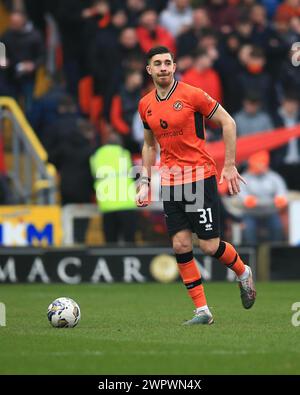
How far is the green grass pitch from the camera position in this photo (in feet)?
26.0

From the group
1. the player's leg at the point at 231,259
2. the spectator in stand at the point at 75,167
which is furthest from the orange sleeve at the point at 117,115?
the player's leg at the point at 231,259

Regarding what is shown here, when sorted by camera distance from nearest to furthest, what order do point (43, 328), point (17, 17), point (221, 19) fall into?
point (43, 328), point (17, 17), point (221, 19)

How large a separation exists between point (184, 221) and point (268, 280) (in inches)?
250

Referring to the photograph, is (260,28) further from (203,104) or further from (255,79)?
(203,104)

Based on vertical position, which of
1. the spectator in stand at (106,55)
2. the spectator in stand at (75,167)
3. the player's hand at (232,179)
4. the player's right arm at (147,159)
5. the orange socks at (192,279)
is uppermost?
the spectator in stand at (106,55)

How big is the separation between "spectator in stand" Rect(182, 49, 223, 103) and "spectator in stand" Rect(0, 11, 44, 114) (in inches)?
97.8

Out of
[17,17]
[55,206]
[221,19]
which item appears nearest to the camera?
[55,206]

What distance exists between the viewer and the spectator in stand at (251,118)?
1864 centimetres

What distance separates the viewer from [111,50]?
1958cm

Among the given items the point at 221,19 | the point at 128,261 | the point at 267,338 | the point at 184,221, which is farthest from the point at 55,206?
the point at 267,338

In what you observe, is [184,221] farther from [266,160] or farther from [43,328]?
[266,160]

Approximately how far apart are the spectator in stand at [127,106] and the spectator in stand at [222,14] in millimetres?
2371

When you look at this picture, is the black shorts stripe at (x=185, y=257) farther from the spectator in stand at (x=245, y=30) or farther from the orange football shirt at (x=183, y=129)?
the spectator in stand at (x=245, y=30)
